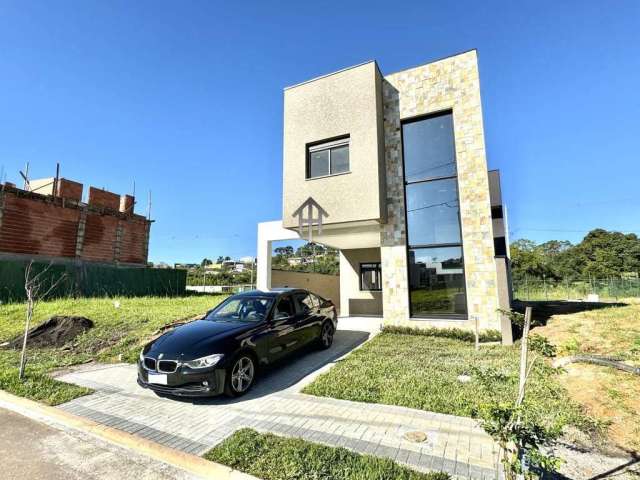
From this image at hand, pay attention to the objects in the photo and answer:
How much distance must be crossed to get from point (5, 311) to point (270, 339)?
1396cm

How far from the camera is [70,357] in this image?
24.6 ft

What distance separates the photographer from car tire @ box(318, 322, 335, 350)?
7.49 meters

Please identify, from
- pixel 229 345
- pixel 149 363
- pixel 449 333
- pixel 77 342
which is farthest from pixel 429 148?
pixel 77 342

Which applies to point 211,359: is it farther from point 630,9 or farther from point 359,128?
point 630,9

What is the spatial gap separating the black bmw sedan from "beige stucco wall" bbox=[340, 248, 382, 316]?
24.0 feet

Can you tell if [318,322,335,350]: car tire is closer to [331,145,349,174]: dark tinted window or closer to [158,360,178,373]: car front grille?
[158,360,178,373]: car front grille

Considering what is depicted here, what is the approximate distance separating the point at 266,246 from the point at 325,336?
252 inches

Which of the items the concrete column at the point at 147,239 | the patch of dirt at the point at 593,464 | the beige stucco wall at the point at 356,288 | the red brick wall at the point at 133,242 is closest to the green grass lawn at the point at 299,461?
the patch of dirt at the point at 593,464

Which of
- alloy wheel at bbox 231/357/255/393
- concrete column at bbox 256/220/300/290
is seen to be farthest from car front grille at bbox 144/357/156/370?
concrete column at bbox 256/220/300/290

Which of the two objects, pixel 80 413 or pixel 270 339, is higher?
pixel 270 339

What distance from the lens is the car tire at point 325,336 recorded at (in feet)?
24.6

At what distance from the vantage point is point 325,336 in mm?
7629

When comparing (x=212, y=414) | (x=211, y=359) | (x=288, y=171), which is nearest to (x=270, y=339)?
(x=211, y=359)

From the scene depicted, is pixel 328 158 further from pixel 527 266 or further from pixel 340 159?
pixel 527 266
